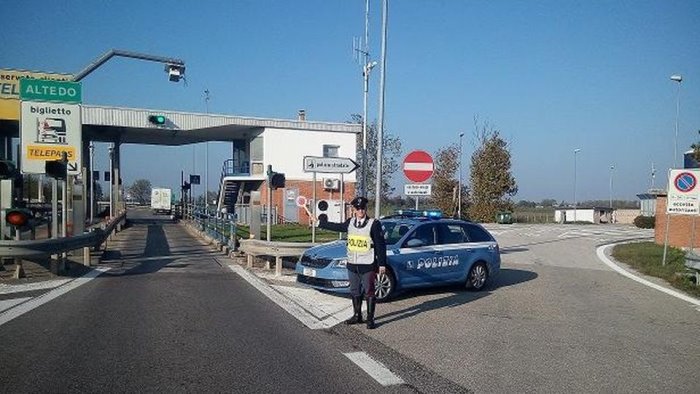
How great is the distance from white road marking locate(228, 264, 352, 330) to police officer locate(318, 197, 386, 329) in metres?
0.35

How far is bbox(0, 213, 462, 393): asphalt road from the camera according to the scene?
512 centimetres

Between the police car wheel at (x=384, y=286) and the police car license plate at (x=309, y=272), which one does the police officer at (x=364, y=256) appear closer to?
the police car wheel at (x=384, y=286)

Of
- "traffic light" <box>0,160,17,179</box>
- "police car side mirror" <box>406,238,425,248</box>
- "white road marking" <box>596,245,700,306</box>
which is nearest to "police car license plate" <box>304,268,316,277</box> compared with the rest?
"police car side mirror" <box>406,238,425,248</box>

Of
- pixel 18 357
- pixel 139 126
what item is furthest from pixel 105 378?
pixel 139 126

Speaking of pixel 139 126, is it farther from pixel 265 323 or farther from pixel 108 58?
pixel 265 323

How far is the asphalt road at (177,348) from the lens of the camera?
16.8 ft

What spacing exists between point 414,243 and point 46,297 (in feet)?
21.2

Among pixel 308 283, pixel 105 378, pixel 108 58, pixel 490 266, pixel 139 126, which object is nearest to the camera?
pixel 105 378

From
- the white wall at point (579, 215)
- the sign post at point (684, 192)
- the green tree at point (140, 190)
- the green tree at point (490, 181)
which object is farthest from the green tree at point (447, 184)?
the green tree at point (140, 190)

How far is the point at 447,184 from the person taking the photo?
49469 millimetres

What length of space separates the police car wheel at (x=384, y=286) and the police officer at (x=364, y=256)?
5.12ft

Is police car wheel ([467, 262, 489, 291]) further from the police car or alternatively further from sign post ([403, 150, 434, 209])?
sign post ([403, 150, 434, 209])

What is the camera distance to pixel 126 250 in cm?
1822

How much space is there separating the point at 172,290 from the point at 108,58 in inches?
329
